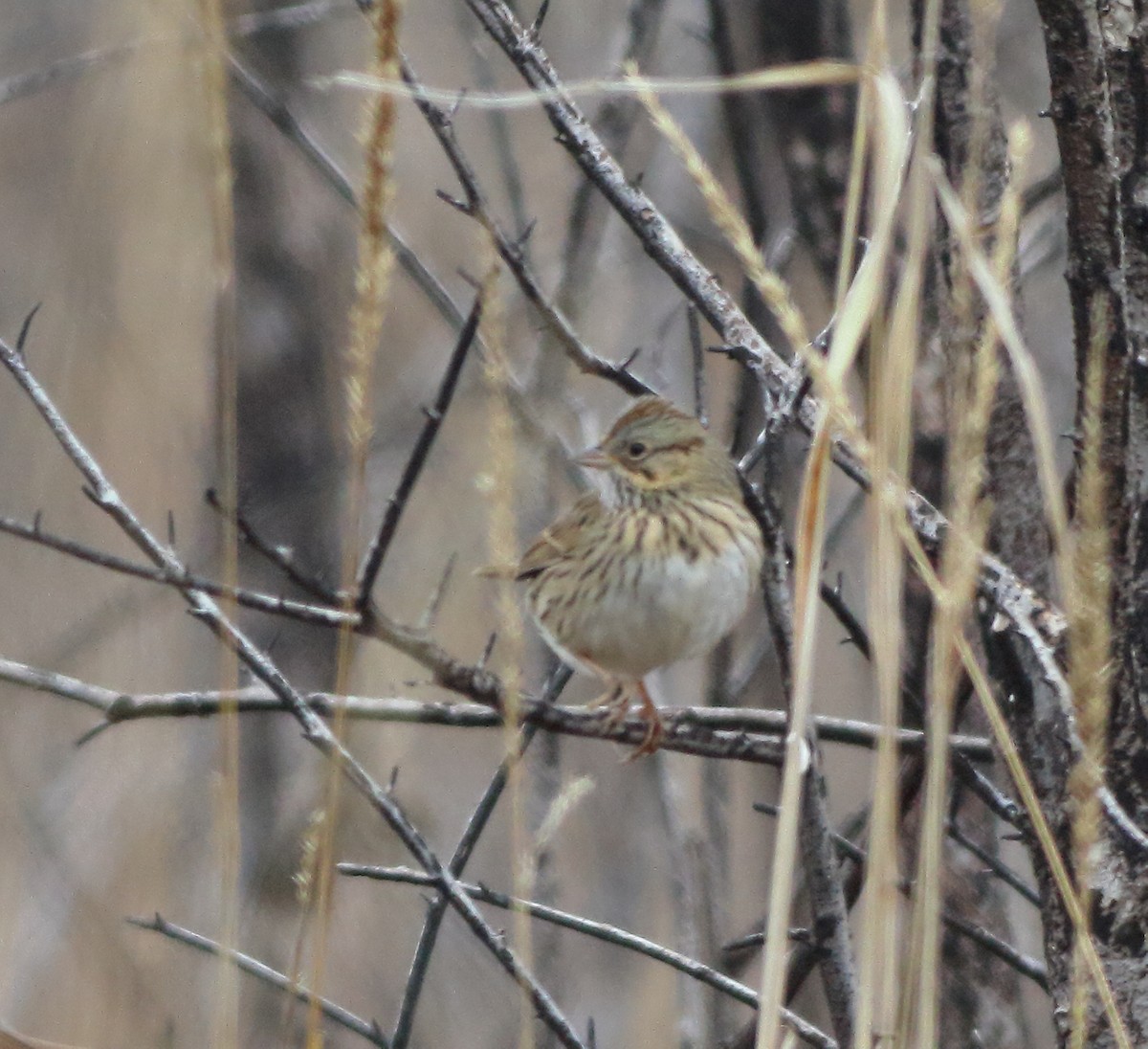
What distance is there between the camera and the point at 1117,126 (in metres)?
2.17

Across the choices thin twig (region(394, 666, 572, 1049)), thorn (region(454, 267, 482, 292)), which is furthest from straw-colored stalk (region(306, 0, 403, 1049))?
thin twig (region(394, 666, 572, 1049))

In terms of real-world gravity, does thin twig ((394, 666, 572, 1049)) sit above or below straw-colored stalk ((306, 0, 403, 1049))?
below

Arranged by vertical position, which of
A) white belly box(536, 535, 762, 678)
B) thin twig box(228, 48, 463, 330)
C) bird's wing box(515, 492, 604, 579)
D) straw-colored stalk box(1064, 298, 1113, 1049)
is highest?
thin twig box(228, 48, 463, 330)

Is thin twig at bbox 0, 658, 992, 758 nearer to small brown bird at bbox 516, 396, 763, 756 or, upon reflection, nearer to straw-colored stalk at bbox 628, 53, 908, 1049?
small brown bird at bbox 516, 396, 763, 756

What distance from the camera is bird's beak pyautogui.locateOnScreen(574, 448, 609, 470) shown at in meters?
3.67

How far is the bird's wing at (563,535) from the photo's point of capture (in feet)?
12.2

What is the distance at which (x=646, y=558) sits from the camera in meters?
3.54

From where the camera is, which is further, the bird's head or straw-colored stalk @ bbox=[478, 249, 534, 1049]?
the bird's head

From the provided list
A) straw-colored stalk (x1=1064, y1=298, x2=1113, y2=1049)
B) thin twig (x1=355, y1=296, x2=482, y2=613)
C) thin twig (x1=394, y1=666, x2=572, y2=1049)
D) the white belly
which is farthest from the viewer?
the white belly

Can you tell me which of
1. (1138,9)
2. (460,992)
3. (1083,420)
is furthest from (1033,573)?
(460,992)

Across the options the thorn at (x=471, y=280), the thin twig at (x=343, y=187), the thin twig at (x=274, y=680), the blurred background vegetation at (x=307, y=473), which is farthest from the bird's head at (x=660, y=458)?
the thin twig at (x=274, y=680)

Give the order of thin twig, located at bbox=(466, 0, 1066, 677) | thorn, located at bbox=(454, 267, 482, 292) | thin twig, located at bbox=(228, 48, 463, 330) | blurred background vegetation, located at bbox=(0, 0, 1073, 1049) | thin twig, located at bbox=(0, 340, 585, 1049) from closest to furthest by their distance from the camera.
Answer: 1. thorn, located at bbox=(454, 267, 482, 292)
2. thin twig, located at bbox=(0, 340, 585, 1049)
3. thin twig, located at bbox=(466, 0, 1066, 677)
4. thin twig, located at bbox=(228, 48, 463, 330)
5. blurred background vegetation, located at bbox=(0, 0, 1073, 1049)

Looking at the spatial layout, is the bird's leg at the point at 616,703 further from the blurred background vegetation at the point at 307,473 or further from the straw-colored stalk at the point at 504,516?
the straw-colored stalk at the point at 504,516

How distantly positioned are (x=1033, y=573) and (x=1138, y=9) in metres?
0.74
